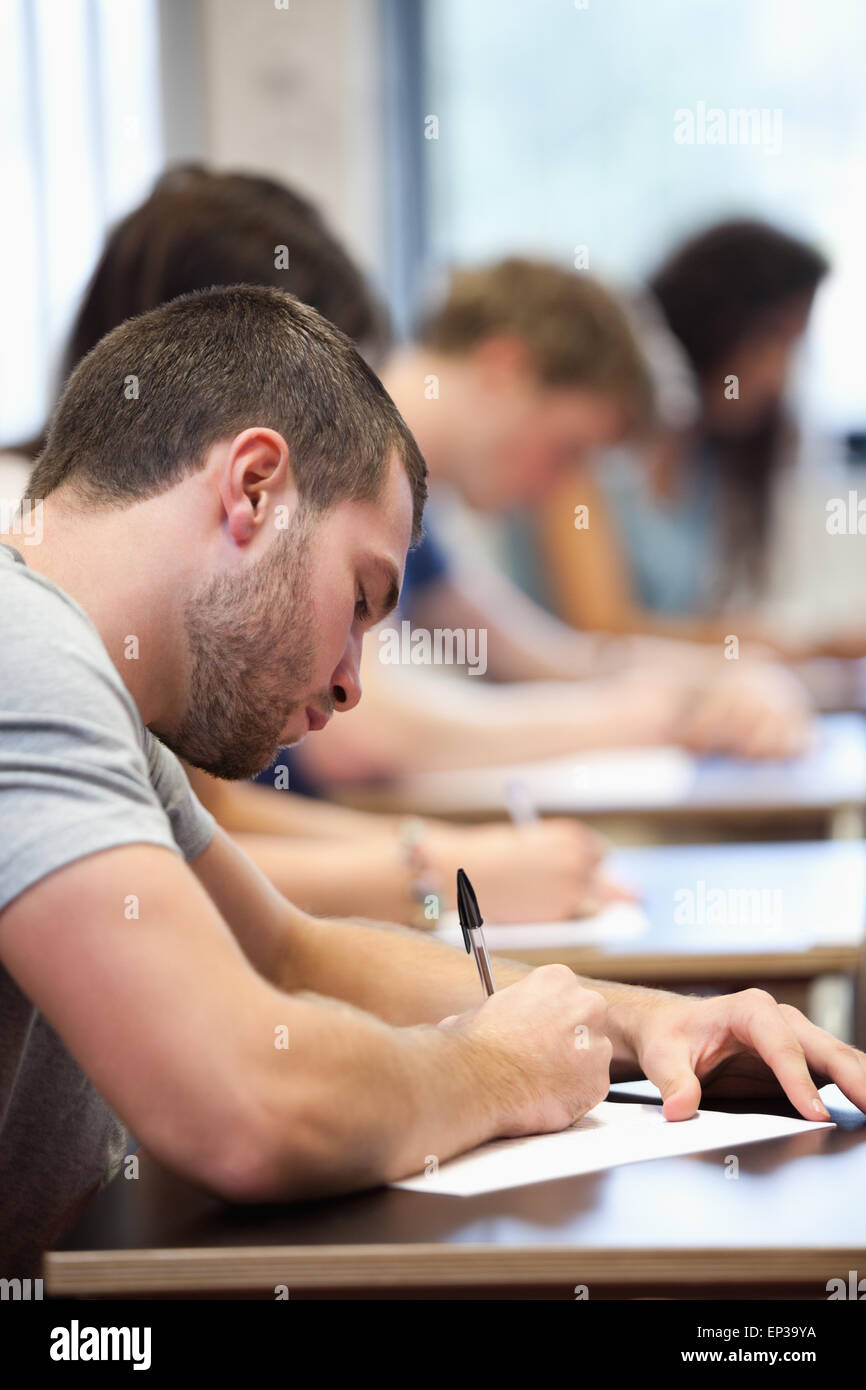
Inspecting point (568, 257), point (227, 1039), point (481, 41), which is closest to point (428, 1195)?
point (227, 1039)

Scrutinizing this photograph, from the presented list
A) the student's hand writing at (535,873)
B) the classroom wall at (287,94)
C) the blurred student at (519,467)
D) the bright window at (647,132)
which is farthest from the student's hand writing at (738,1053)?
the bright window at (647,132)

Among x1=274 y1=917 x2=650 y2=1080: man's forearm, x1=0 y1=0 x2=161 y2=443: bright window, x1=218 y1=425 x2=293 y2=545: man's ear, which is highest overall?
x1=0 y1=0 x2=161 y2=443: bright window

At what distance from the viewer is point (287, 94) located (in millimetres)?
4238

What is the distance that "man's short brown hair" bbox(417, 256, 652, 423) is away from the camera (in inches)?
99.9

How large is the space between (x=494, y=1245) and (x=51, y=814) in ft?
0.93

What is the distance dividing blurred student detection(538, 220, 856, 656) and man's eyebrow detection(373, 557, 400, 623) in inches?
82.0

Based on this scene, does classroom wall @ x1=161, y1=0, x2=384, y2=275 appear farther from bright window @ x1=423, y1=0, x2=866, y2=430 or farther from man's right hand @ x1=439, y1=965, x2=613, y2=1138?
man's right hand @ x1=439, y1=965, x2=613, y2=1138

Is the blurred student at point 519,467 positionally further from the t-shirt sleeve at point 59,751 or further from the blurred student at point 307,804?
the t-shirt sleeve at point 59,751

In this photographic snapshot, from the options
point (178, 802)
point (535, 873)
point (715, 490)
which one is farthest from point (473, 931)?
point (715, 490)

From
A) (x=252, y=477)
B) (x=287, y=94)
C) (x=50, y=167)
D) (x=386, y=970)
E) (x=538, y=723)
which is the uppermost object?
(x=287, y=94)

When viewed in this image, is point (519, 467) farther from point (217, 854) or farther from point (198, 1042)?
point (198, 1042)

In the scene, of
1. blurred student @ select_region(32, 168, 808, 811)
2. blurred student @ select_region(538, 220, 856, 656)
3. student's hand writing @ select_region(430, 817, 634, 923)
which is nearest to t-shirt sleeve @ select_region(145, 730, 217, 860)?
student's hand writing @ select_region(430, 817, 634, 923)

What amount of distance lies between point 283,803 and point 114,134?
2.23 meters
